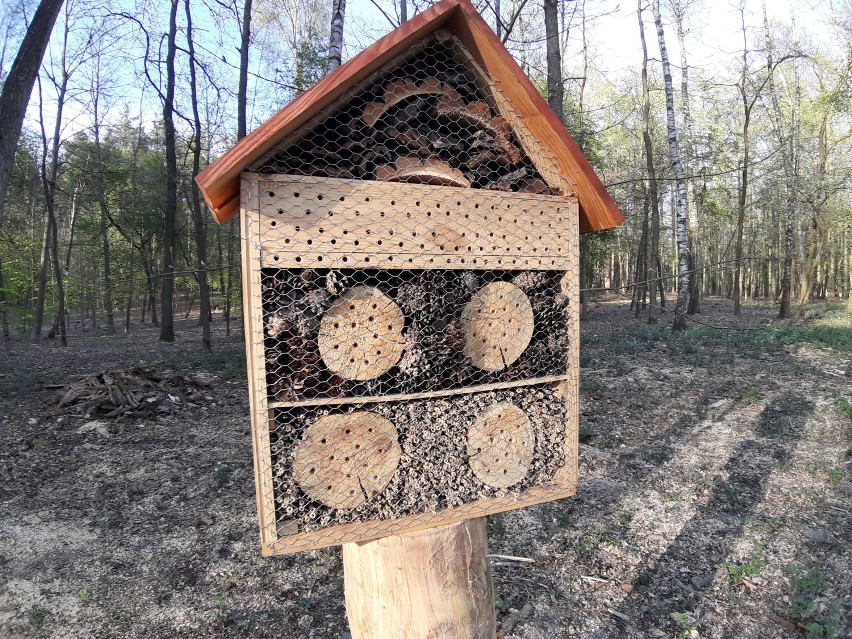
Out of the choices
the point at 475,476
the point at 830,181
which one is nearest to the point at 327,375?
the point at 475,476

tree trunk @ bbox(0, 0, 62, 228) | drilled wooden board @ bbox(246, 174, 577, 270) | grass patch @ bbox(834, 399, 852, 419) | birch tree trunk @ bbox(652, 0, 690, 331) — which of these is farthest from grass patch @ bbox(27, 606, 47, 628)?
birch tree trunk @ bbox(652, 0, 690, 331)

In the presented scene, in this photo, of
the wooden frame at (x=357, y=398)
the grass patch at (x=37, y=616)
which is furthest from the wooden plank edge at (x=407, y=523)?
the grass patch at (x=37, y=616)

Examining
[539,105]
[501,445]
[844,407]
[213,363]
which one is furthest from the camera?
[213,363]

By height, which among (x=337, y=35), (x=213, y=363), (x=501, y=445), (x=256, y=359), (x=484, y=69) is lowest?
(x=213, y=363)

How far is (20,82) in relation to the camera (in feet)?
18.8

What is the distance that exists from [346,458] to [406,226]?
75 centimetres

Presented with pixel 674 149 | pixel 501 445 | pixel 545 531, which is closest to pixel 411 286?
pixel 501 445

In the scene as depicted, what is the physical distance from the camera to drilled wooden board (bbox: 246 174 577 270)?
1.41 m

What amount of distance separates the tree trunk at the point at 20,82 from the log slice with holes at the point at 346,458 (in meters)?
6.49

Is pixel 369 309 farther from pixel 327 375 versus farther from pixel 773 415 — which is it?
pixel 773 415

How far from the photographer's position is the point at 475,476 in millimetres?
1692

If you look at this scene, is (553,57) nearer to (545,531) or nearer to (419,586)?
(545,531)

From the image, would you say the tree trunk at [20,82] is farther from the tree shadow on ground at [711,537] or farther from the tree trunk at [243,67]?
the tree shadow on ground at [711,537]

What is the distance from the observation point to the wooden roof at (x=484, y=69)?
4.45ft
